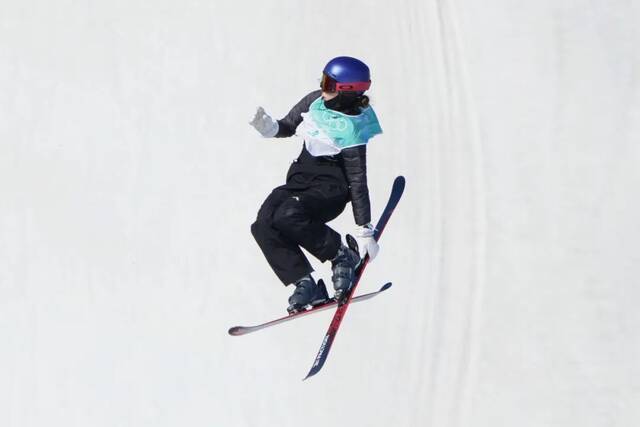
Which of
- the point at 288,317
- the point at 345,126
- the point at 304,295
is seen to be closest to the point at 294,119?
the point at 345,126

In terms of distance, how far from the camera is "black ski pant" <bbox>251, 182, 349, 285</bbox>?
564 centimetres

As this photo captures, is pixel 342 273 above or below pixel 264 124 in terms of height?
below

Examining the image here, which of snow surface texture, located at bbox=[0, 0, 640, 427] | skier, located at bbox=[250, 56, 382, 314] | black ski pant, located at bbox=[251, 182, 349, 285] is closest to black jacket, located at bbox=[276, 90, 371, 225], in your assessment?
skier, located at bbox=[250, 56, 382, 314]

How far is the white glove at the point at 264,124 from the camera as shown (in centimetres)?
561

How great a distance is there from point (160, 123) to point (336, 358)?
6.92ft

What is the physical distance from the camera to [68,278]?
22.6ft

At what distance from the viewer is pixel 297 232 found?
5605mm

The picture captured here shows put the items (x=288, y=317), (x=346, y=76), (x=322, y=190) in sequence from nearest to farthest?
1. (x=346, y=76)
2. (x=322, y=190)
3. (x=288, y=317)

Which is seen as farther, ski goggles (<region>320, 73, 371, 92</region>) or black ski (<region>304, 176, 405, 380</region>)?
black ski (<region>304, 176, 405, 380</region>)

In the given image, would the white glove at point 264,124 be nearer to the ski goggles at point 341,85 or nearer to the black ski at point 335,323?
the ski goggles at point 341,85

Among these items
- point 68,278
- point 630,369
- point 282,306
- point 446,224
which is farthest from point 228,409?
point 630,369

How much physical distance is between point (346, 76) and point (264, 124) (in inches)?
21.5

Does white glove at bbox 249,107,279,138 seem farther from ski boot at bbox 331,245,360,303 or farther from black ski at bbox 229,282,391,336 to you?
black ski at bbox 229,282,391,336

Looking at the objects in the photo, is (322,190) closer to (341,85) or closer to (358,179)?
(358,179)
